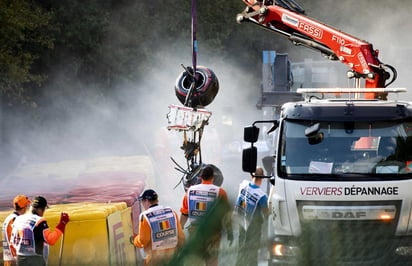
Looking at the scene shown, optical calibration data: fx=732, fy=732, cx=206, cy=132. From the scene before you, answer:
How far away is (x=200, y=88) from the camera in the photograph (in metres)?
13.0

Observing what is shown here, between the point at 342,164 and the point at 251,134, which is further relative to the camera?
the point at 251,134

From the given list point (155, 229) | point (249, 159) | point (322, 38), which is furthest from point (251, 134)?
point (322, 38)

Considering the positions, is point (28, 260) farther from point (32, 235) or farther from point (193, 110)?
point (193, 110)

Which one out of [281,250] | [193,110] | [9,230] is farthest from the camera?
[193,110]

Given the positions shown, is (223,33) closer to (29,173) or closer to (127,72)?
(127,72)

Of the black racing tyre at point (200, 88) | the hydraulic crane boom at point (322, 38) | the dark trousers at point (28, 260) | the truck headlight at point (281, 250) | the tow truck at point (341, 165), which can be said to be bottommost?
the dark trousers at point (28, 260)

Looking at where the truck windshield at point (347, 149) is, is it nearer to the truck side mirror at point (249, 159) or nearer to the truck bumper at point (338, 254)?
the truck side mirror at point (249, 159)

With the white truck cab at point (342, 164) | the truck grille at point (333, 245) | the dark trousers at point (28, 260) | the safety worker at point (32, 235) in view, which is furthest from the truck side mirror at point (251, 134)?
the truck grille at point (333, 245)

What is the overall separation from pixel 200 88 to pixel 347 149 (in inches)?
214

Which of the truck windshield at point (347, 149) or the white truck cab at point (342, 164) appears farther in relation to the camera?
the truck windshield at point (347, 149)

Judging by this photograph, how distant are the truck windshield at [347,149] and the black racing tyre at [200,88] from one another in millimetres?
5013

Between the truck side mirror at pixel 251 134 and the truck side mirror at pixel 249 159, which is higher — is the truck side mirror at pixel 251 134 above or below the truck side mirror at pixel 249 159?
above

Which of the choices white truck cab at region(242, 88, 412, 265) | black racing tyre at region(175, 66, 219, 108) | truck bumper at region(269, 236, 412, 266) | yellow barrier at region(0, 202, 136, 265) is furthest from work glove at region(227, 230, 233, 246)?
black racing tyre at region(175, 66, 219, 108)

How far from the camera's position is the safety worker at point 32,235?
6.98 meters
